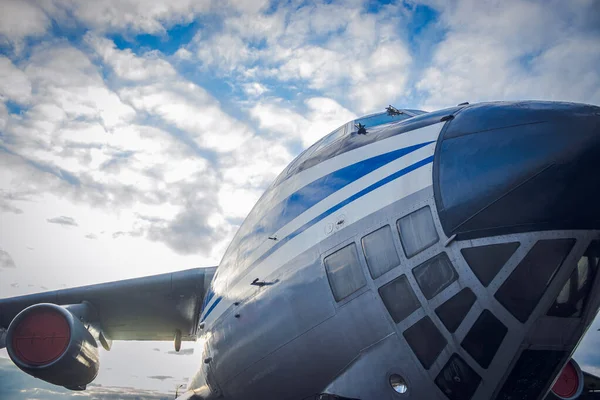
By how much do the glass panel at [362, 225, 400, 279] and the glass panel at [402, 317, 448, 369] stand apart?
15.7 inches

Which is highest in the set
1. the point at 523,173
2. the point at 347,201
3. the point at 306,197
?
the point at 306,197

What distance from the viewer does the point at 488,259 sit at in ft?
7.52

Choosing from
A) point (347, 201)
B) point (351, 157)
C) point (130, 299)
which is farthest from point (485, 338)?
point (130, 299)

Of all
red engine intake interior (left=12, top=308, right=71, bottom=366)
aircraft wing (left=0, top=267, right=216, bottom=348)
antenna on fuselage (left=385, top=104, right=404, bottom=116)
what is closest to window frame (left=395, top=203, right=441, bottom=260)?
antenna on fuselage (left=385, top=104, right=404, bottom=116)

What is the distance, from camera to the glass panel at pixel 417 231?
2.48 m

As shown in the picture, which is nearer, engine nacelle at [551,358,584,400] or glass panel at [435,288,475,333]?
glass panel at [435,288,475,333]

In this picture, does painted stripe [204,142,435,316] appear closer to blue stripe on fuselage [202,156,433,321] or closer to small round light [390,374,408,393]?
blue stripe on fuselage [202,156,433,321]

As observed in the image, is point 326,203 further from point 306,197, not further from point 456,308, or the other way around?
point 456,308

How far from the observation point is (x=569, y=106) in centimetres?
254

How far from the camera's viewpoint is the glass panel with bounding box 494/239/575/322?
2.21 m

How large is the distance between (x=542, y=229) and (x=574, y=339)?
31.1 inches

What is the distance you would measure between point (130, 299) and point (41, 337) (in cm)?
255

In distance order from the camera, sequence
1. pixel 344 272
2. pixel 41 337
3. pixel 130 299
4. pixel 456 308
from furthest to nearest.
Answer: pixel 130 299 → pixel 41 337 → pixel 344 272 → pixel 456 308

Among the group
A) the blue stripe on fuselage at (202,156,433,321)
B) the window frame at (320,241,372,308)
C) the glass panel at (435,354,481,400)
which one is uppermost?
the blue stripe on fuselage at (202,156,433,321)
